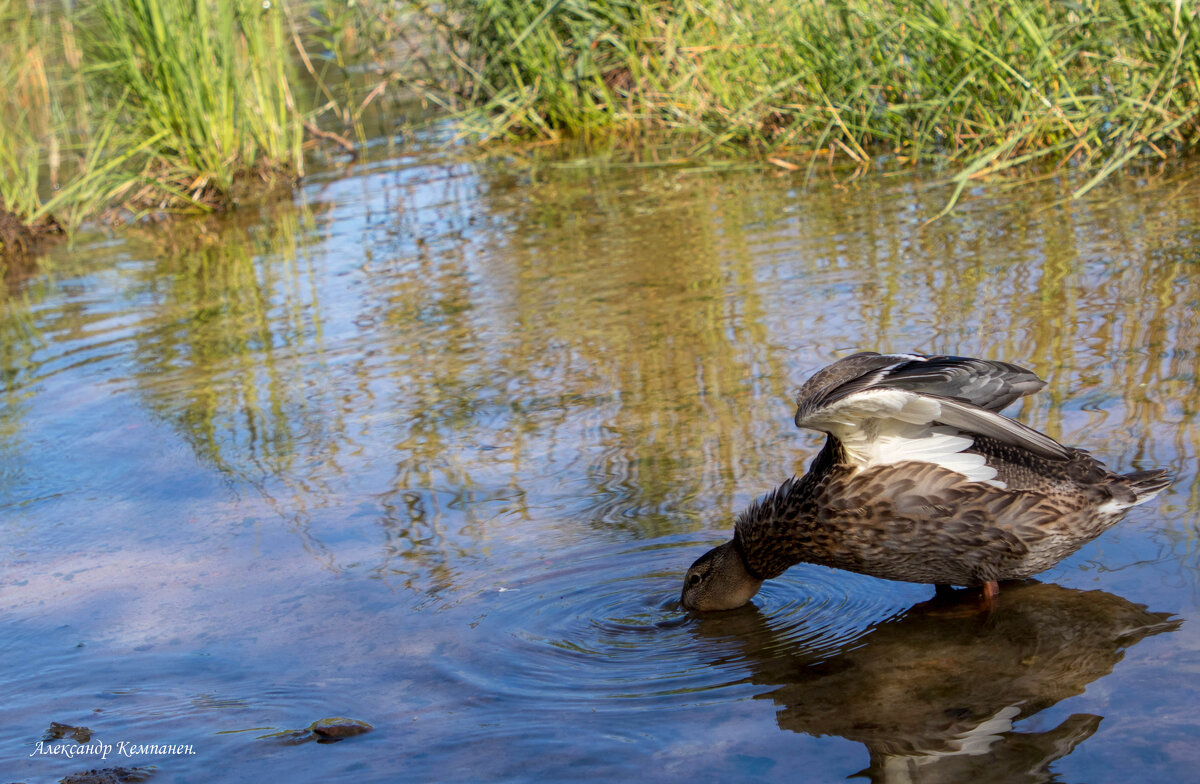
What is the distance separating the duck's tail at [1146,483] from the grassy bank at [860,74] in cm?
299

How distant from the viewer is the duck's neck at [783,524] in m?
3.12

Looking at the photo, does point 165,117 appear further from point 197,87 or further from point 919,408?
point 919,408

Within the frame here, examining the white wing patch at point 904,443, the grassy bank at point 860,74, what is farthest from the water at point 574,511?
the grassy bank at point 860,74

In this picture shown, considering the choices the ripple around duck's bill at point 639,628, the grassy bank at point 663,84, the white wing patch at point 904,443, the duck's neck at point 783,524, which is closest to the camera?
the ripple around duck's bill at point 639,628

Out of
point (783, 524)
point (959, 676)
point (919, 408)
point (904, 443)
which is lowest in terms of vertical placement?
point (959, 676)

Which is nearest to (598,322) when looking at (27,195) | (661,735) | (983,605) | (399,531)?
(399,531)

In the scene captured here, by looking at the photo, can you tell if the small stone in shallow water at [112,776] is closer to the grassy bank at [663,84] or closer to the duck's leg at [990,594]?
the duck's leg at [990,594]

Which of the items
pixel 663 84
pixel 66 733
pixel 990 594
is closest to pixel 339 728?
pixel 66 733

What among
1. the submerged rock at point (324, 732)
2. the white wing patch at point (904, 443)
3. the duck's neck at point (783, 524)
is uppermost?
the white wing patch at point (904, 443)

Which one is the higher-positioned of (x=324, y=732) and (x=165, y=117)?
(x=165, y=117)

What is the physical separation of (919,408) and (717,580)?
2.31 ft

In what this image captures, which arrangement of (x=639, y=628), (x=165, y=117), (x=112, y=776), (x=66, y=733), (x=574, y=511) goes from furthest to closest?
(x=165, y=117), (x=574, y=511), (x=639, y=628), (x=66, y=733), (x=112, y=776)

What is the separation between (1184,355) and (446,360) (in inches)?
113

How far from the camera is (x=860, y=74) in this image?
7.58 metres
